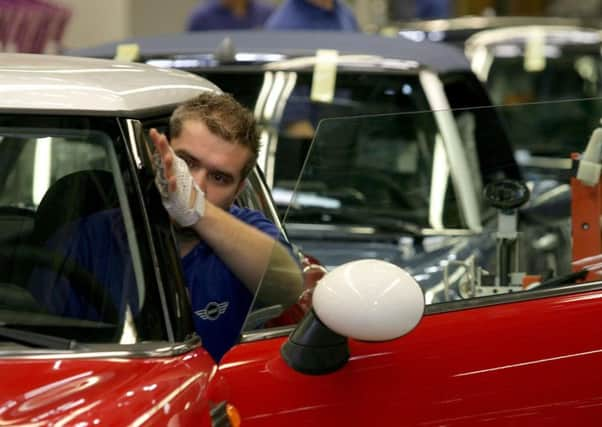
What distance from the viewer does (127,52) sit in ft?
19.5

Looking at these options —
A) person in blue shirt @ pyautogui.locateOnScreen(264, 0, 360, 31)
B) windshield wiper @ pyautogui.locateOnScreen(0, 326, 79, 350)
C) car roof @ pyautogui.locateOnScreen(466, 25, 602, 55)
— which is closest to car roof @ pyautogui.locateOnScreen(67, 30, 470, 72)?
person in blue shirt @ pyautogui.locateOnScreen(264, 0, 360, 31)

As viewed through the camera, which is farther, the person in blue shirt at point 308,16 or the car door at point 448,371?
the person in blue shirt at point 308,16

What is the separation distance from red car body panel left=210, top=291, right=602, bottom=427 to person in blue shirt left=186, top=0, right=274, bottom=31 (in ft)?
24.1

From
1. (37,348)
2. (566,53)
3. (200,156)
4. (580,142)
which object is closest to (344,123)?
(200,156)

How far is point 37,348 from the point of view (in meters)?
2.88

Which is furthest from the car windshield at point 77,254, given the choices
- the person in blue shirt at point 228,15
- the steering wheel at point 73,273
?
the person in blue shirt at point 228,15

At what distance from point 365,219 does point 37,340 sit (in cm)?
253

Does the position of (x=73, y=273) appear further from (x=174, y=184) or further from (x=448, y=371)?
(x=448, y=371)

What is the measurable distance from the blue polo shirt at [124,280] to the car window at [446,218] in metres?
0.19

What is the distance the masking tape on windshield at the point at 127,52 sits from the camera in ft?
19.4

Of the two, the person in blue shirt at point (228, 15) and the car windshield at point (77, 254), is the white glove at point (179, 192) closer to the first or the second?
the car windshield at point (77, 254)

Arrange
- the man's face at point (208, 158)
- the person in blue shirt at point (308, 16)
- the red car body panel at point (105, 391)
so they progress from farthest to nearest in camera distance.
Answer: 1. the person in blue shirt at point (308, 16)
2. the man's face at point (208, 158)
3. the red car body panel at point (105, 391)

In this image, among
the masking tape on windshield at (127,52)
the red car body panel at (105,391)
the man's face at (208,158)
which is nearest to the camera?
the red car body panel at (105,391)

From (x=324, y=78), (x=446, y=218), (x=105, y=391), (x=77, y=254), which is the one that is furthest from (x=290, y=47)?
(x=105, y=391)
